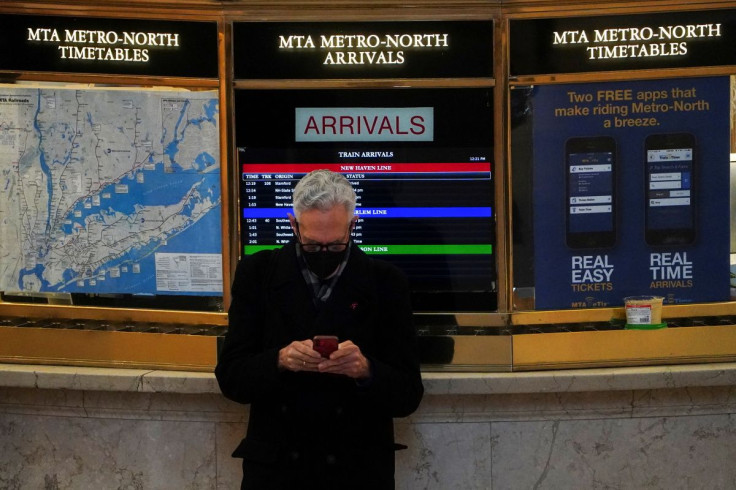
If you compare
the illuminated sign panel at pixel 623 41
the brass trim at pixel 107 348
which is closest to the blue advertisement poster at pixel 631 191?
the illuminated sign panel at pixel 623 41

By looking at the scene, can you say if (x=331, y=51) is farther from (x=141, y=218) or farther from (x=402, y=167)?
(x=141, y=218)

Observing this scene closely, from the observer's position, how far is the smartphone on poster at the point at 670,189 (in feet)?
17.4

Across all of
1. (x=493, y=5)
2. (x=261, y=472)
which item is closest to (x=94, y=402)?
(x=261, y=472)

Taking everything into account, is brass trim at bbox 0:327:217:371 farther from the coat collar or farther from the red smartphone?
the red smartphone

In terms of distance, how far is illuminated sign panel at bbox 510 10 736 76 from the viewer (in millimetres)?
5238

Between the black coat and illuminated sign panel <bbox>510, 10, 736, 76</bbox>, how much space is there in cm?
200

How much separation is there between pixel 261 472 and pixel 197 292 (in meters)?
1.89

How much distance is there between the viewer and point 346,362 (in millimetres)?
3430

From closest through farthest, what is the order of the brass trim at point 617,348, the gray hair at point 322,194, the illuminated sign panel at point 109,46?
the gray hair at point 322,194, the brass trim at point 617,348, the illuminated sign panel at point 109,46

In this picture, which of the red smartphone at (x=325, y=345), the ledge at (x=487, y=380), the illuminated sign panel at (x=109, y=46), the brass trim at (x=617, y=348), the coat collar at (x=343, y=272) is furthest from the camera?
the illuminated sign panel at (x=109, y=46)

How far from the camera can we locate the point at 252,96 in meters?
5.30

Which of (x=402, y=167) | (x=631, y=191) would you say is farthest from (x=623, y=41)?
(x=402, y=167)

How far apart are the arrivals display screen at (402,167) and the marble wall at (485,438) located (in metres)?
0.63

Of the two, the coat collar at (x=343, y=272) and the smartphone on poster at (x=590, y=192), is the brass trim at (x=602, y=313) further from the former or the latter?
the coat collar at (x=343, y=272)
